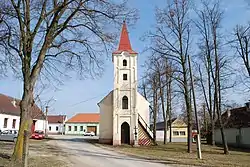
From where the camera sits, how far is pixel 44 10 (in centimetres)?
1589

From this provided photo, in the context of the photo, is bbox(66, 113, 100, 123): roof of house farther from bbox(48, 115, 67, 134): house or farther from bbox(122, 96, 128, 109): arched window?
bbox(122, 96, 128, 109): arched window

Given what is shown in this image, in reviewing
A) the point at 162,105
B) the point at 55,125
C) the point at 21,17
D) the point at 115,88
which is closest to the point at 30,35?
the point at 21,17

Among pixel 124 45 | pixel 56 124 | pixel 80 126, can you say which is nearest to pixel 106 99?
pixel 124 45

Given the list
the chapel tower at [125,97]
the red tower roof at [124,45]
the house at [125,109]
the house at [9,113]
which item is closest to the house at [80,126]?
the house at [9,113]

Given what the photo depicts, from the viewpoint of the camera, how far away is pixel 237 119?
42.9 meters

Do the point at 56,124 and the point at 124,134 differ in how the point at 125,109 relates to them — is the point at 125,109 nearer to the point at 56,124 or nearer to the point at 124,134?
the point at 124,134

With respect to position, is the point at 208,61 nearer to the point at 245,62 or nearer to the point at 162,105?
the point at 245,62

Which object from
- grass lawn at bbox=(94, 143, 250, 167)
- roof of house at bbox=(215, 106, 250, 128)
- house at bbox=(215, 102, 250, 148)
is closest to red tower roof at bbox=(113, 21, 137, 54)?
roof of house at bbox=(215, 106, 250, 128)

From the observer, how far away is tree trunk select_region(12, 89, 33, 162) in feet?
48.7

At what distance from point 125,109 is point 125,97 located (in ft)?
5.04

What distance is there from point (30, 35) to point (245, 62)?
1818cm

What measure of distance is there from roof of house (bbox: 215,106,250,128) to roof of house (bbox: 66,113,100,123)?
50.5 metres

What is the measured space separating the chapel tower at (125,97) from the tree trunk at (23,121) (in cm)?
2194

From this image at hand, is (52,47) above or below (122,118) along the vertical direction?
above
